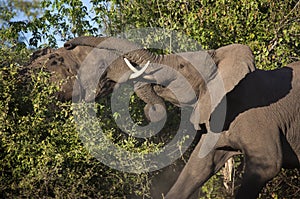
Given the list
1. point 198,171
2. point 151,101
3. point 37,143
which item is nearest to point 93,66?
point 151,101

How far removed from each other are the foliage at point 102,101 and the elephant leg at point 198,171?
40cm

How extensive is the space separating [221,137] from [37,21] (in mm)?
2439

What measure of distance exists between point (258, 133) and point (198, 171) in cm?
74

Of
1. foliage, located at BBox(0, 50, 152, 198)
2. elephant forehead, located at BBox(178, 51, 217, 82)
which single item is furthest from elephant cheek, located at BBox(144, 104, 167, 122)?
elephant forehead, located at BBox(178, 51, 217, 82)

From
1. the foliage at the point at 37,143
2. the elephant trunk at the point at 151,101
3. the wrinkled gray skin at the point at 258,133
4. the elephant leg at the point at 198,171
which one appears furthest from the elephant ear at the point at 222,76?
the foliage at the point at 37,143

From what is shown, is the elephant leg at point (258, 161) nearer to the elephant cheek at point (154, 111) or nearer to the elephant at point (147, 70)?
the elephant at point (147, 70)

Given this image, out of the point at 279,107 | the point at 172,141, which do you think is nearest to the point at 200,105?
the point at 279,107

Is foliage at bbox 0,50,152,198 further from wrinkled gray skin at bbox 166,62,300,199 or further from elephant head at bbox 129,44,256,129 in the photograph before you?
wrinkled gray skin at bbox 166,62,300,199

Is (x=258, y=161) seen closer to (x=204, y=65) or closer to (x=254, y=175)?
(x=254, y=175)

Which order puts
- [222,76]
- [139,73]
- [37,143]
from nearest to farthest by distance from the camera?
[139,73] < [222,76] < [37,143]

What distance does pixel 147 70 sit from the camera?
5637 mm

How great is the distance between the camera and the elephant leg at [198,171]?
243 inches

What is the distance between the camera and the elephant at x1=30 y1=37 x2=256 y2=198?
567 centimetres

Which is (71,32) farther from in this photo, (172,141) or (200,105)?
(200,105)
